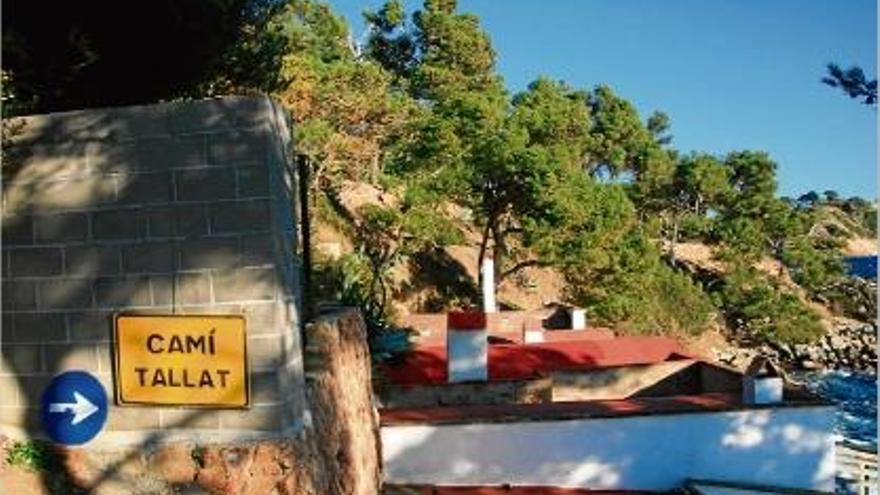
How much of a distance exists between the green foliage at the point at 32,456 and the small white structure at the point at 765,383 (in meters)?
12.7

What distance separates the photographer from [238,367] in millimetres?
6637

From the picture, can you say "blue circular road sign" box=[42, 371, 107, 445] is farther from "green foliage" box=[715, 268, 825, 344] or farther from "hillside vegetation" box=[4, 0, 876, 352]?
"green foliage" box=[715, 268, 825, 344]

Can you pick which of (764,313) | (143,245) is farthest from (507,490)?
(764,313)

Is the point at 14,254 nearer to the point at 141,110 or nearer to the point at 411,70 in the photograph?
the point at 141,110

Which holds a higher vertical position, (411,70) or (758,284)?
(411,70)

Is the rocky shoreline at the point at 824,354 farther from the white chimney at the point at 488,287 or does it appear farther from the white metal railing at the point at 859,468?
the white metal railing at the point at 859,468

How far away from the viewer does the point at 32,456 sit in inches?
267

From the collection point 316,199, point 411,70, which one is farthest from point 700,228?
point 316,199

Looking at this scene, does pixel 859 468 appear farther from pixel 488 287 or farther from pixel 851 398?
pixel 851 398

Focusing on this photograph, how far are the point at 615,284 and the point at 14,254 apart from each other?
35435 millimetres

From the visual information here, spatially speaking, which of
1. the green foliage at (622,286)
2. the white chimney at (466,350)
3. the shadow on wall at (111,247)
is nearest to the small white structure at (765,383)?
the white chimney at (466,350)

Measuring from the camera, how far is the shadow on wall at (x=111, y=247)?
22.1ft

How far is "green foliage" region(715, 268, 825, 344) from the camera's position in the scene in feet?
185

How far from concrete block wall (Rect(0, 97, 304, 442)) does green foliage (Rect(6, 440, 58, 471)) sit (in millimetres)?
125
